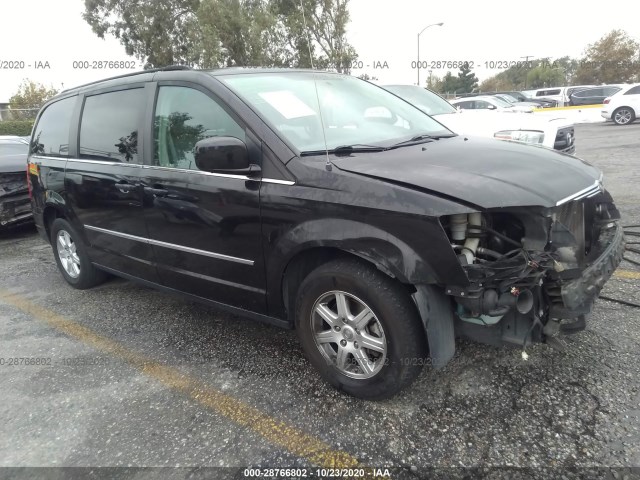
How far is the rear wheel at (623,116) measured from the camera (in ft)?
59.4

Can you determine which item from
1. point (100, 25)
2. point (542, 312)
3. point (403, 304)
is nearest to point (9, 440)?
point (403, 304)

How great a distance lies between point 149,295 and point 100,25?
1393 inches

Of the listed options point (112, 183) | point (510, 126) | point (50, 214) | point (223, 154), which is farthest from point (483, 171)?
point (510, 126)

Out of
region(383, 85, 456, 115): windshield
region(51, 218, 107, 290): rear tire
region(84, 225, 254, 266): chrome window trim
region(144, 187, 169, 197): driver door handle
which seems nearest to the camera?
region(84, 225, 254, 266): chrome window trim

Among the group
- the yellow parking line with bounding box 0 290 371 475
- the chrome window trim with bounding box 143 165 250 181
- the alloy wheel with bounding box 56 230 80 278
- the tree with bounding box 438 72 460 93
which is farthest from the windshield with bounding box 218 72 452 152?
the tree with bounding box 438 72 460 93

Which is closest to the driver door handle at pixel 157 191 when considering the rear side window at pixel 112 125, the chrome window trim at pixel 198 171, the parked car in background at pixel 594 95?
the chrome window trim at pixel 198 171

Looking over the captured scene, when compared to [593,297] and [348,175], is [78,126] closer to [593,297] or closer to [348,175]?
[348,175]

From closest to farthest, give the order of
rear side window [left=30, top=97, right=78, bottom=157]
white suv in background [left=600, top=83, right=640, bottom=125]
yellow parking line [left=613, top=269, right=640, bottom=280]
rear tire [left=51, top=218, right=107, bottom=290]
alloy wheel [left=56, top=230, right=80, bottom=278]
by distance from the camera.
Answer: yellow parking line [left=613, top=269, right=640, bottom=280] < rear side window [left=30, top=97, right=78, bottom=157] < rear tire [left=51, top=218, right=107, bottom=290] < alloy wheel [left=56, top=230, right=80, bottom=278] < white suv in background [left=600, top=83, right=640, bottom=125]

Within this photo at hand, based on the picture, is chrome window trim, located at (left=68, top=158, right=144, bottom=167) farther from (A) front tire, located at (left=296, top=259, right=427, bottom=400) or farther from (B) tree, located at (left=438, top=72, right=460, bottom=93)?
(B) tree, located at (left=438, top=72, right=460, bottom=93)

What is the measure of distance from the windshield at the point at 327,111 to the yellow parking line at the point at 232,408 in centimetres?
149

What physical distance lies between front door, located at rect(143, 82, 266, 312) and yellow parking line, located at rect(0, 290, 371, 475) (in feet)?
1.80

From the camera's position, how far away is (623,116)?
18.3 m

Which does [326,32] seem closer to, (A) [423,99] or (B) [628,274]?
(A) [423,99]

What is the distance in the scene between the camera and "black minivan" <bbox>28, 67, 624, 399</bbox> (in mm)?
2193
